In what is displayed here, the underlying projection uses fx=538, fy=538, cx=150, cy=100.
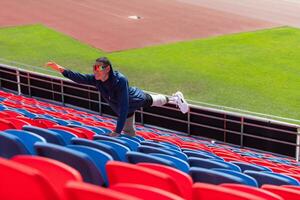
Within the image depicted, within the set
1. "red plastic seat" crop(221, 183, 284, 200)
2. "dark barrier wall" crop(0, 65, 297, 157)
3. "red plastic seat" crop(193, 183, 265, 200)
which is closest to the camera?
"red plastic seat" crop(193, 183, 265, 200)

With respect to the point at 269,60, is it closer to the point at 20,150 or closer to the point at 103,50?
the point at 103,50

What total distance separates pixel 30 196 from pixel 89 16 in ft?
103

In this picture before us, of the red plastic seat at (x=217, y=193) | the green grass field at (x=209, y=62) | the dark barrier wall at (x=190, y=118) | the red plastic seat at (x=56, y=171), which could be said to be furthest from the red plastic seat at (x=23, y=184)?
the green grass field at (x=209, y=62)

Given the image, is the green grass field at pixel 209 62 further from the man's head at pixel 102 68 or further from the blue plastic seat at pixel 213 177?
the blue plastic seat at pixel 213 177

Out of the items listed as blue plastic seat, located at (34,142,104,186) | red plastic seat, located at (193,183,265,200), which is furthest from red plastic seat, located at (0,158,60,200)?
red plastic seat, located at (193,183,265,200)

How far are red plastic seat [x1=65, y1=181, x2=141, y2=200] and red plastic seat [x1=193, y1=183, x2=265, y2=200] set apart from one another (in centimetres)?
61

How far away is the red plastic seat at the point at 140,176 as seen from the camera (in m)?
2.83

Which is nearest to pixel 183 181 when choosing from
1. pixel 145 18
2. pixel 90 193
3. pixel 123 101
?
pixel 90 193

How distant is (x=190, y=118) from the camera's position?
12.5 metres

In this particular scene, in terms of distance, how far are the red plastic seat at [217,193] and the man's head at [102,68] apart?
3930mm

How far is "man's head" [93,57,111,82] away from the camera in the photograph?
6.57 metres

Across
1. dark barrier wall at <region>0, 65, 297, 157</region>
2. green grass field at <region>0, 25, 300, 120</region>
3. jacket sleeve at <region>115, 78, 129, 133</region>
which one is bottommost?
green grass field at <region>0, 25, 300, 120</region>

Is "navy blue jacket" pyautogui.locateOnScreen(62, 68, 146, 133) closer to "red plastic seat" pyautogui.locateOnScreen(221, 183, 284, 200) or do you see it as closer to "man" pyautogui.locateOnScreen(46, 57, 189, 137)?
"man" pyautogui.locateOnScreen(46, 57, 189, 137)

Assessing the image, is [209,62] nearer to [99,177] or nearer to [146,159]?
[146,159]
